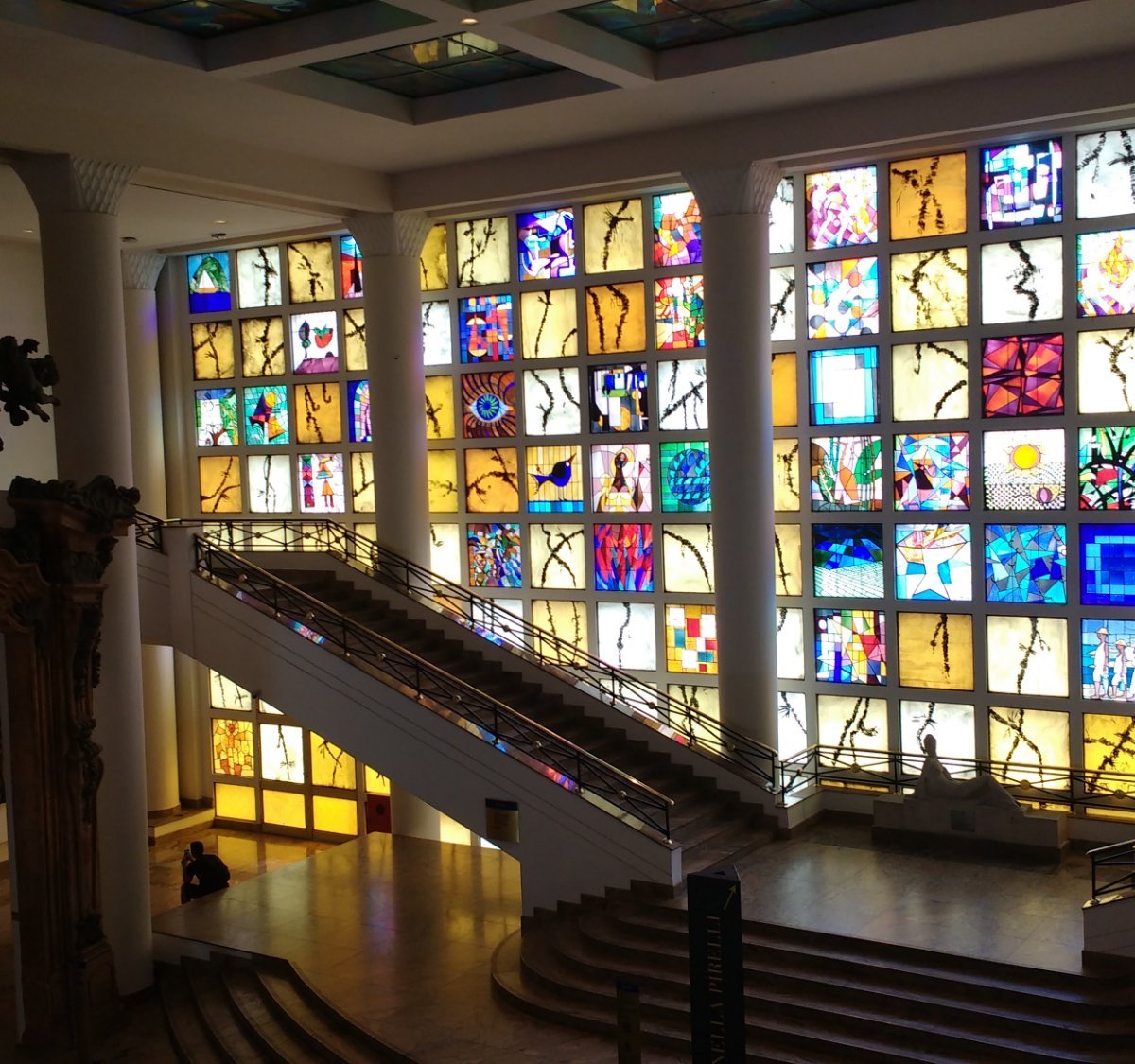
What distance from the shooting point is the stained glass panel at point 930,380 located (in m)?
15.8

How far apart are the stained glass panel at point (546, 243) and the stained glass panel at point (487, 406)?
5.21 feet

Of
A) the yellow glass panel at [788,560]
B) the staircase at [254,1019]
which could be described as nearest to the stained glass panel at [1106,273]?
the yellow glass panel at [788,560]

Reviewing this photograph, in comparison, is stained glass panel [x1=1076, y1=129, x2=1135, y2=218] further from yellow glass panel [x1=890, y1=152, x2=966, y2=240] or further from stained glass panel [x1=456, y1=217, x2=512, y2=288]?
stained glass panel [x1=456, y1=217, x2=512, y2=288]

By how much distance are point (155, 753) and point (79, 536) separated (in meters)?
10.5

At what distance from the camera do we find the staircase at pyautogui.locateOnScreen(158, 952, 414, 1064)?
11828mm

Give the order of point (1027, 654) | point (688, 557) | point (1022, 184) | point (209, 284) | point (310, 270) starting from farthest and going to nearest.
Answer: point (209, 284) → point (310, 270) → point (688, 557) → point (1027, 654) → point (1022, 184)

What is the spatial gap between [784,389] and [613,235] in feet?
11.1

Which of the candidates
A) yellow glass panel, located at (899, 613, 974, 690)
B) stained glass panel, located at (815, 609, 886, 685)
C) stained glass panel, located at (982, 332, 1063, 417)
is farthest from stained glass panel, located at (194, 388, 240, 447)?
stained glass panel, located at (982, 332, 1063, 417)

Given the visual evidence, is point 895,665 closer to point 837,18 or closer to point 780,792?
point 780,792

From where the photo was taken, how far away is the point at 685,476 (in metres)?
17.9

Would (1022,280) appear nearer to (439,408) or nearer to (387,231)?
(387,231)

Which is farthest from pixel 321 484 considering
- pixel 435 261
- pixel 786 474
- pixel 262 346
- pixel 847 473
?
pixel 847 473

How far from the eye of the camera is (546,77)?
14031mm

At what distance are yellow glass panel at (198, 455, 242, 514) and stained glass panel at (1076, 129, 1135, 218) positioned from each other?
1393 cm
